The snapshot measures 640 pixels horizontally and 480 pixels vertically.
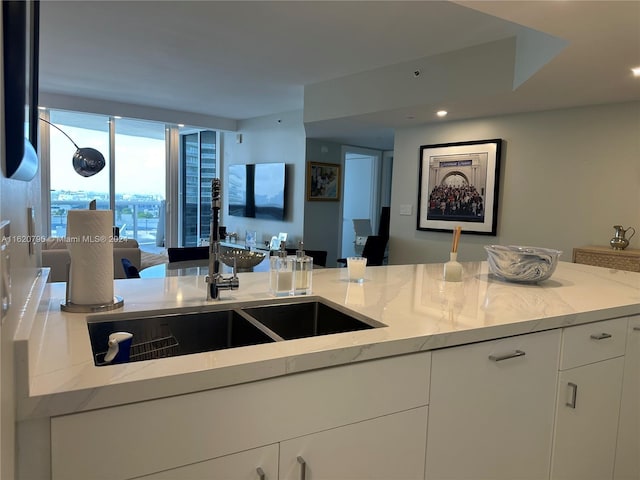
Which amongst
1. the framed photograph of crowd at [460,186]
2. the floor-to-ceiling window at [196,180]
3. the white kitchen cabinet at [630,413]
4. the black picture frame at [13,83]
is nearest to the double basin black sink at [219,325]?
the black picture frame at [13,83]

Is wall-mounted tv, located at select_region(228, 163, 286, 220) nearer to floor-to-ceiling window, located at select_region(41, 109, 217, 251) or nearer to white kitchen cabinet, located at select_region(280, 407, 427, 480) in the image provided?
floor-to-ceiling window, located at select_region(41, 109, 217, 251)

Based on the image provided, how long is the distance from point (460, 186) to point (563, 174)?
0.99 metres

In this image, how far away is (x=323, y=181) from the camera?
6.40 m

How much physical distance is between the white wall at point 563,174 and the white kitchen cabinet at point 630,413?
236cm

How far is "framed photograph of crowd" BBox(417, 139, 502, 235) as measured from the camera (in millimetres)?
4391

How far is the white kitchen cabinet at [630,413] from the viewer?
163 cm

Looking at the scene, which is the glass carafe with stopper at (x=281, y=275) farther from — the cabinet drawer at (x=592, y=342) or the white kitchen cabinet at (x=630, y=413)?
the white kitchen cabinet at (x=630, y=413)

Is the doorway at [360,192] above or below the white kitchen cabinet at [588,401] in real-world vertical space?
above

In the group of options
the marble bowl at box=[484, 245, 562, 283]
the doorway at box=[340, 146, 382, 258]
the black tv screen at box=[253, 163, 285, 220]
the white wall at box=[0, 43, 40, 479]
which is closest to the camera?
the white wall at box=[0, 43, 40, 479]

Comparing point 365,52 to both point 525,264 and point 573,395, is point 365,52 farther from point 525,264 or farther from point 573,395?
point 573,395

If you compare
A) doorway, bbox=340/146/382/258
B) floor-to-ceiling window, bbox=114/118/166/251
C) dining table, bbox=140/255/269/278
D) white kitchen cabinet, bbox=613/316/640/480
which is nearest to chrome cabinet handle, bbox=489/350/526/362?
white kitchen cabinet, bbox=613/316/640/480

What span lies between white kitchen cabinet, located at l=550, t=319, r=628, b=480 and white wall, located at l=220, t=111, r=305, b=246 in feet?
16.1

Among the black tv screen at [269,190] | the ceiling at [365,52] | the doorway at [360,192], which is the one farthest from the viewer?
the doorway at [360,192]

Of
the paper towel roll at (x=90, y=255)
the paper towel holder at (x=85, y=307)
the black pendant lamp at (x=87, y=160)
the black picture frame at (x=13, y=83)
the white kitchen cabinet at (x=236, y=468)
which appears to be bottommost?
the white kitchen cabinet at (x=236, y=468)
